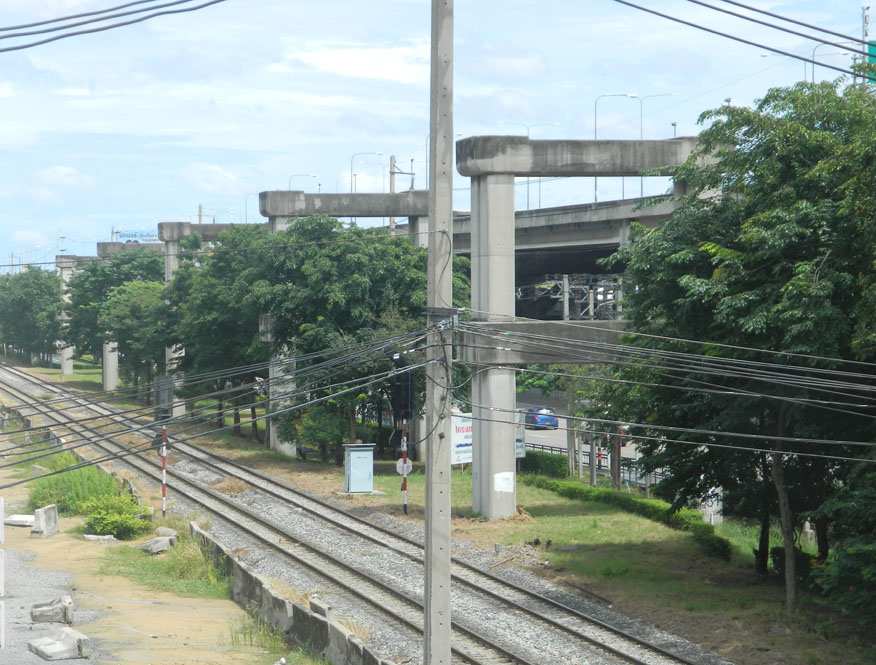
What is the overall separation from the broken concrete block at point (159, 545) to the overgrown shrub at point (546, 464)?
1707 centimetres

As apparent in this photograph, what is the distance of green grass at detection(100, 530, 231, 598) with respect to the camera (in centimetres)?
2047

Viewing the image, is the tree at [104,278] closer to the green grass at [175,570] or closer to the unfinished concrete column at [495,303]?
the unfinished concrete column at [495,303]

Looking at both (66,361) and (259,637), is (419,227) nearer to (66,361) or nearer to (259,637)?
(259,637)

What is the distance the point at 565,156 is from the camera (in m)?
27.5

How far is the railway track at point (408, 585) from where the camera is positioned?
1598cm

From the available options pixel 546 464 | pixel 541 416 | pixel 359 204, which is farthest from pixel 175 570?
pixel 359 204

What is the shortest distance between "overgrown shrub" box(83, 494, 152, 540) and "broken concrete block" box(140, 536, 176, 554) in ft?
5.86

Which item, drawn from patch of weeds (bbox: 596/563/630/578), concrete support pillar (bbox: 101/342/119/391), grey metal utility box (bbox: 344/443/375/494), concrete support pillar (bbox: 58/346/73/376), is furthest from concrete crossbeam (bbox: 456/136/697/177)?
concrete support pillar (bbox: 58/346/73/376)

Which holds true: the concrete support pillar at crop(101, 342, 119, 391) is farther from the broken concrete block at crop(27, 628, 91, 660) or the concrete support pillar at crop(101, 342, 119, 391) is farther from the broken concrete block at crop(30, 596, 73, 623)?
the broken concrete block at crop(27, 628, 91, 660)

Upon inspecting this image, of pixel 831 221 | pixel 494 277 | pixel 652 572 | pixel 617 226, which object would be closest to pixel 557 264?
pixel 617 226

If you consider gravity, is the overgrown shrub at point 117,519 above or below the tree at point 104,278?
below

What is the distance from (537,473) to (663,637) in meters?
21.3

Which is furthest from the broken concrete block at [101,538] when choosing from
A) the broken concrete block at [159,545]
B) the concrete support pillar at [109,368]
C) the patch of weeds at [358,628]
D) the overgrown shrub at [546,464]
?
the concrete support pillar at [109,368]

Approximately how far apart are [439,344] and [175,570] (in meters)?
13.0
